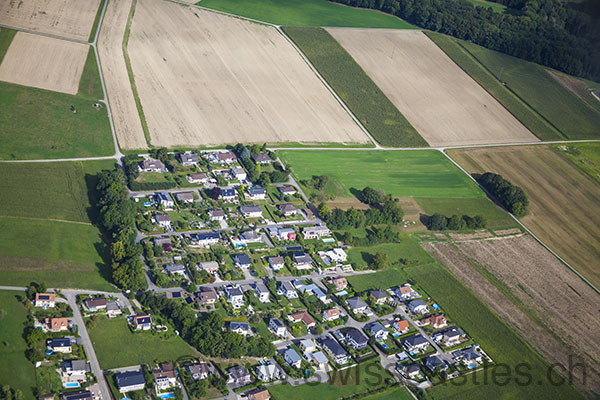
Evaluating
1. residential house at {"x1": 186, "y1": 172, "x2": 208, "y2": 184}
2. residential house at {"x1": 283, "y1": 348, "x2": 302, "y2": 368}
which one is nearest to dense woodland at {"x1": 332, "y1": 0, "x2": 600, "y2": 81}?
residential house at {"x1": 186, "y1": 172, "x2": 208, "y2": 184}

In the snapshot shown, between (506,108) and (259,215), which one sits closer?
(259,215)

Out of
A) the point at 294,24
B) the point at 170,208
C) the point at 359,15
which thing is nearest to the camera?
the point at 170,208

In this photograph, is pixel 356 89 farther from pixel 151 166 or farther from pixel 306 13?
pixel 151 166

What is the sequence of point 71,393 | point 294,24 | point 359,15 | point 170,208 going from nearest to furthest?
point 71,393 < point 170,208 < point 294,24 < point 359,15

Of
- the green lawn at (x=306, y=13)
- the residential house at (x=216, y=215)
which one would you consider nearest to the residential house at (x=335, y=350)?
the residential house at (x=216, y=215)

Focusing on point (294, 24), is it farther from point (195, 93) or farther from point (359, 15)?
point (195, 93)

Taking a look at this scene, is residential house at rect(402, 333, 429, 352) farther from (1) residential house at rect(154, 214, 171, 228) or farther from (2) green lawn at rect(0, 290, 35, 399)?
(2) green lawn at rect(0, 290, 35, 399)

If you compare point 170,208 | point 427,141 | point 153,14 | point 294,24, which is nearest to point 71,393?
point 170,208
